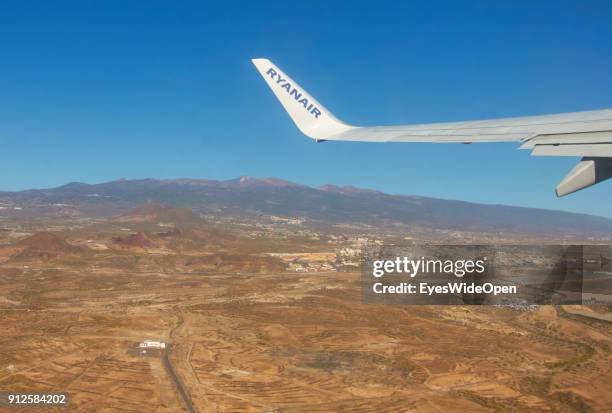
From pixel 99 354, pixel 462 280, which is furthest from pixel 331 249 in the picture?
pixel 99 354

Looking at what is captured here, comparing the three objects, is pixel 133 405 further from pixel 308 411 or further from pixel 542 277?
pixel 542 277

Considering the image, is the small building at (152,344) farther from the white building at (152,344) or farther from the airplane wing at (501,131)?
the airplane wing at (501,131)

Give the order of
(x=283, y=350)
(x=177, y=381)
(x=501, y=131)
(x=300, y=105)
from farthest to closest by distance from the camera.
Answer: (x=283, y=350), (x=177, y=381), (x=300, y=105), (x=501, y=131)

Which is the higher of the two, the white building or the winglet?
the winglet

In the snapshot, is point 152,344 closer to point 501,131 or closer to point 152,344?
point 152,344

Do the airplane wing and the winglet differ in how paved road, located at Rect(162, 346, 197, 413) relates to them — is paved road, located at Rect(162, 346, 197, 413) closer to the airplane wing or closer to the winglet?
the winglet

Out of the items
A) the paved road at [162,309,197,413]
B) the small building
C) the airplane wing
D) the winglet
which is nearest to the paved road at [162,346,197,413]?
the paved road at [162,309,197,413]

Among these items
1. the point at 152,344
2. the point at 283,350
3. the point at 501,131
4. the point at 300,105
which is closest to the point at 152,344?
the point at 152,344
